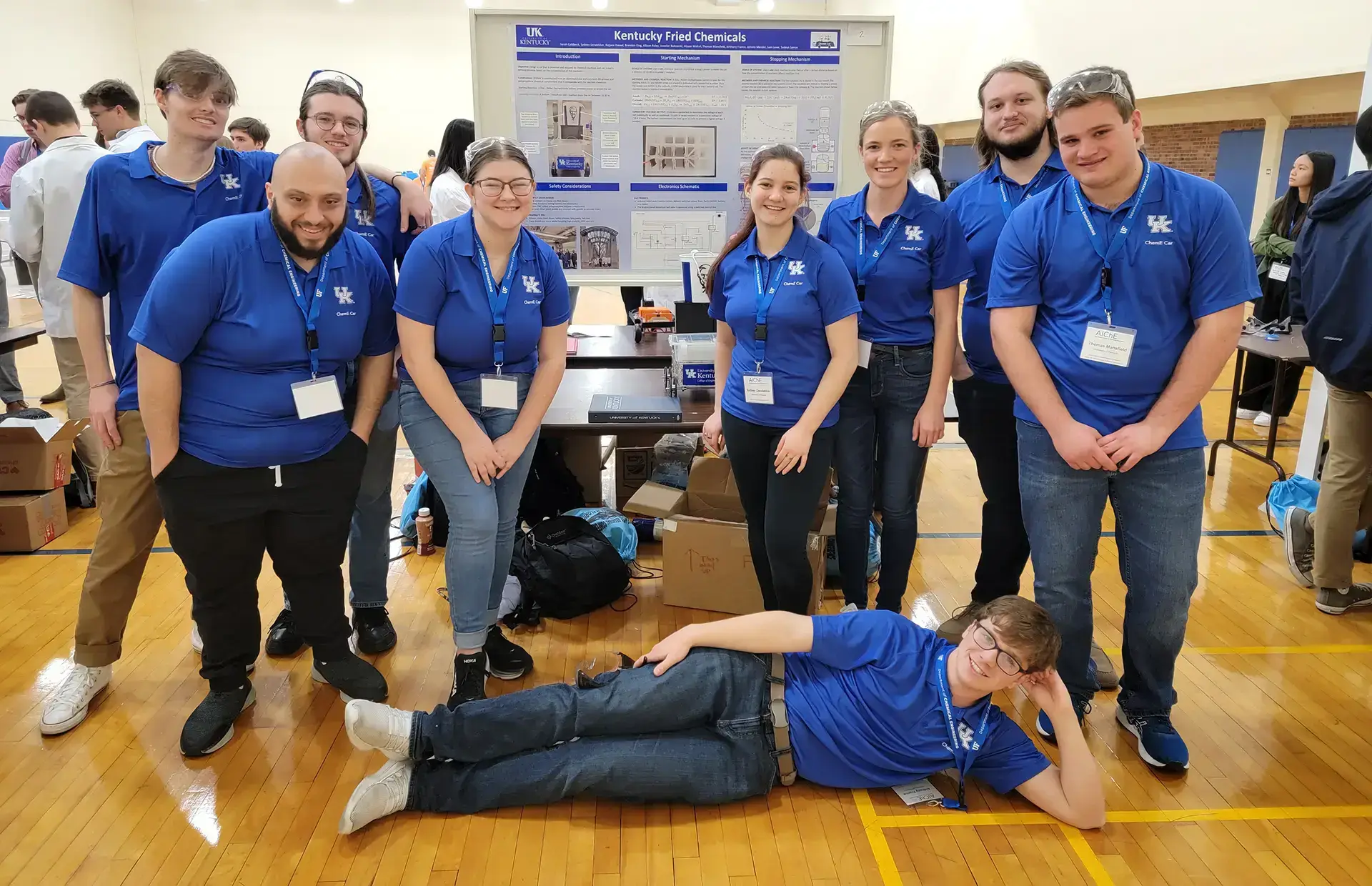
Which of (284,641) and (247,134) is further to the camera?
(247,134)

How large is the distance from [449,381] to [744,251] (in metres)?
0.91

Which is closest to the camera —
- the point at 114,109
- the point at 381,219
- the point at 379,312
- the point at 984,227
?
the point at 379,312

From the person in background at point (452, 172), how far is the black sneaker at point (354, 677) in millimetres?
2108

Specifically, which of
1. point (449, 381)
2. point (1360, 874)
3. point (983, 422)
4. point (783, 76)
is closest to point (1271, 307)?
→ point (783, 76)

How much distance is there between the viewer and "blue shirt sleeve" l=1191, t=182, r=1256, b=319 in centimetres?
208

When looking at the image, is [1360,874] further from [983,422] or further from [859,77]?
[859,77]

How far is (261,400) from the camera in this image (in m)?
2.26

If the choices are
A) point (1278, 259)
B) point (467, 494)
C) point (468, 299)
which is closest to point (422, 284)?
point (468, 299)

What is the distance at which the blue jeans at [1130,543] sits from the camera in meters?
2.27

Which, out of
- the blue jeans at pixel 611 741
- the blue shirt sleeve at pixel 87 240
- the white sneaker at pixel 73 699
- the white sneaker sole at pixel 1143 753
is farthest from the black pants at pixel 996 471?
the white sneaker at pixel 73 699

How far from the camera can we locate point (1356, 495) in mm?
3336

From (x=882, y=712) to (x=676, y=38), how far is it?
12.0ft

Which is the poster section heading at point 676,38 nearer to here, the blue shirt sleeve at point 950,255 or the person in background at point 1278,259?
the blue shirt sleeve at point 950,255

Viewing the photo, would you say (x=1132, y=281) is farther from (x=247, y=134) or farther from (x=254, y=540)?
(x=247, y=134)
